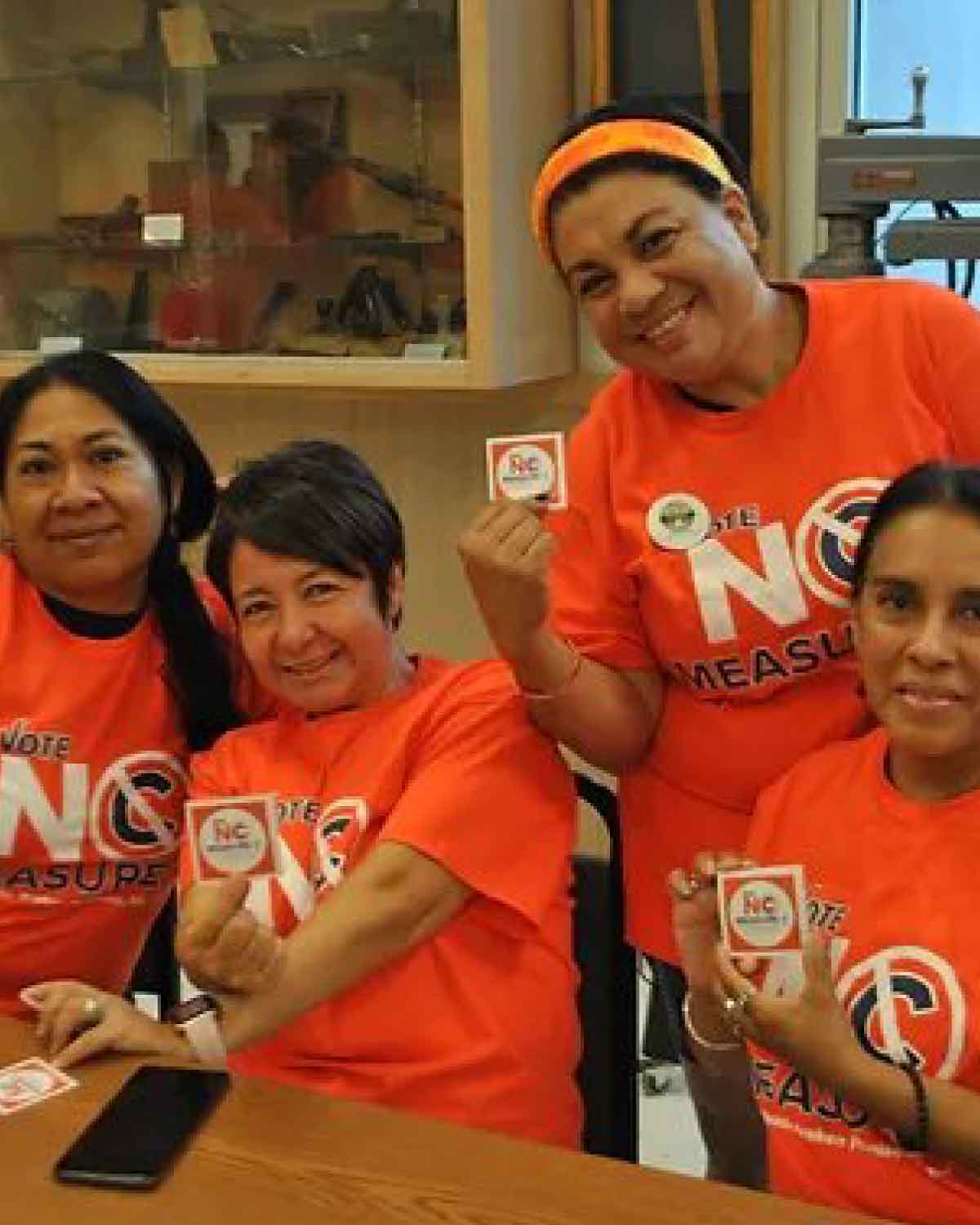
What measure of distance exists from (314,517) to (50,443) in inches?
14.0

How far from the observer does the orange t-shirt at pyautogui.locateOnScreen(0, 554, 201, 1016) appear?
187cm

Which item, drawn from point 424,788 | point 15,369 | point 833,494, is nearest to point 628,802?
point 424,788

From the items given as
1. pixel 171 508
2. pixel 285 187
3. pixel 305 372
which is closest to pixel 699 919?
pixel 171 508

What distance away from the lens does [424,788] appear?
167cm

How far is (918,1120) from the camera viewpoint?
1.35 metres

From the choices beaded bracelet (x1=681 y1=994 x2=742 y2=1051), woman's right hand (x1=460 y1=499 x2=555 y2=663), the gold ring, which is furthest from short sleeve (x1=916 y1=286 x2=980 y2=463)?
the gold ring

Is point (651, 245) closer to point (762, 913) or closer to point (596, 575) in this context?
point (596, 575)

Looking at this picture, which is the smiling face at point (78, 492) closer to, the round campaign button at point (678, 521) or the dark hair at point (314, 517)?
the dark hair at point (314, 517)

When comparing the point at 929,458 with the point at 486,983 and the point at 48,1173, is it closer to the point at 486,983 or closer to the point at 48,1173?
the point at 486,983

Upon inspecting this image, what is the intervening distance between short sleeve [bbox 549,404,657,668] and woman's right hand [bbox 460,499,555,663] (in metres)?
0.13

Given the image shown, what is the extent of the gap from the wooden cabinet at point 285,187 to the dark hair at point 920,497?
5.44 ft

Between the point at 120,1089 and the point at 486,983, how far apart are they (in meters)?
0.38

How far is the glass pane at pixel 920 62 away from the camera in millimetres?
3150

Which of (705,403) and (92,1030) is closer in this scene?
(92,1030)
